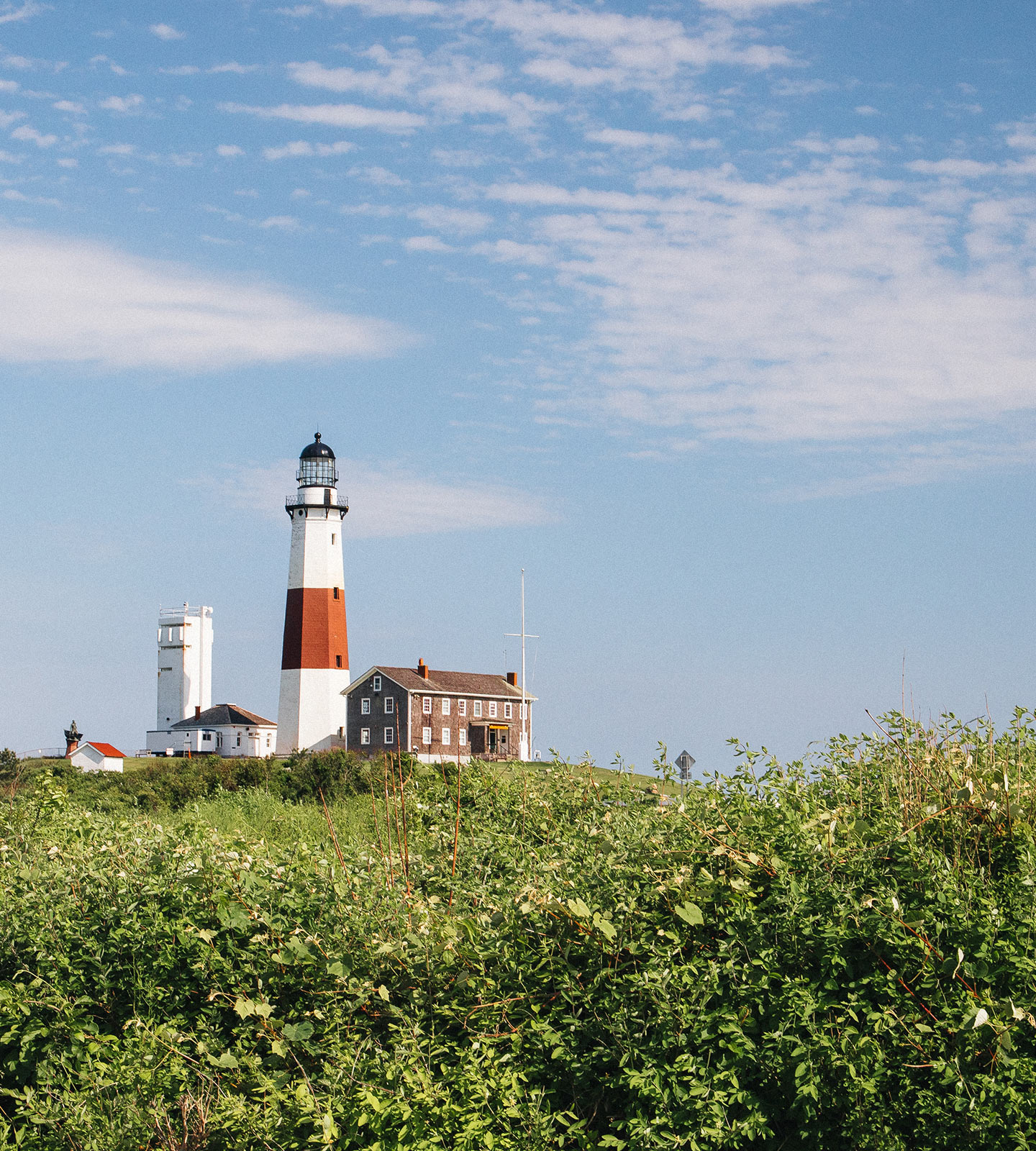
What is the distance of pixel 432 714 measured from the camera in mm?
48906

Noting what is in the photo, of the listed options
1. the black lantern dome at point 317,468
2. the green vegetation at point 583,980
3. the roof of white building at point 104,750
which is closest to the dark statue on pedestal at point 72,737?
the roof of white building at point 104,750

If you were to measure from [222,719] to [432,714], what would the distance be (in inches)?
575

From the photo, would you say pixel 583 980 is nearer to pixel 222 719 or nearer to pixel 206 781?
pixel 206 781

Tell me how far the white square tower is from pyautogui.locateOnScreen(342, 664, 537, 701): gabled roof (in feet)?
53.8

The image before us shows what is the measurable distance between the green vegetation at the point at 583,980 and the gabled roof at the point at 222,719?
5290cm

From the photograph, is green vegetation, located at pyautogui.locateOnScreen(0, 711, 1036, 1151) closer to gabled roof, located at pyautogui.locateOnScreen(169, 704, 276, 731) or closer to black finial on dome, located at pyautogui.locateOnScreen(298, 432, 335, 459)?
black finial on dome, located at pyautogui.locateOnScreen(298, 432, 335, 459)

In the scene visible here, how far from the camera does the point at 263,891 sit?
5555 mm

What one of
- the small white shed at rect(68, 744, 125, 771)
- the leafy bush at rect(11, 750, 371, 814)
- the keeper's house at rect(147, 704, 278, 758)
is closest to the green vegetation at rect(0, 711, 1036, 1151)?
the leafy bush at rect(11, 750, 371, 814)

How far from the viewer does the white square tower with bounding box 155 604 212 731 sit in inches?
2382

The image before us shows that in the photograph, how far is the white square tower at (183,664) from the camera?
198 feet

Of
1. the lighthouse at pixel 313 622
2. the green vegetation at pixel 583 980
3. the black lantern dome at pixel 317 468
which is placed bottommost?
the green vegetation at pixel 583 980

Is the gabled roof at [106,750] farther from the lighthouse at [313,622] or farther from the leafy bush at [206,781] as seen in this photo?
the leafy bush at [206,781]

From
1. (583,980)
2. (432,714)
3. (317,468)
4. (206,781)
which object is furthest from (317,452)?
(583,980)

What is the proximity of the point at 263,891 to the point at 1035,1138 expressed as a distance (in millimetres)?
3545
